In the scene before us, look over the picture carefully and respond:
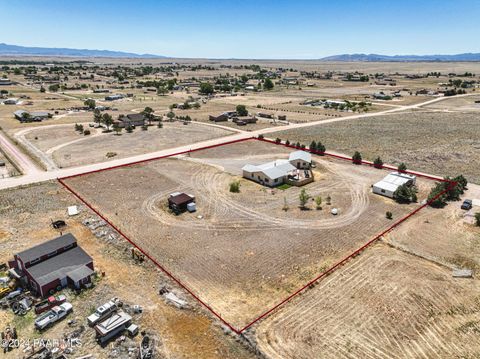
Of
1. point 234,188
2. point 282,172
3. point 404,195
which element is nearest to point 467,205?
point 404,195

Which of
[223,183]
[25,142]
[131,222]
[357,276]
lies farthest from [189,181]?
[25,142]

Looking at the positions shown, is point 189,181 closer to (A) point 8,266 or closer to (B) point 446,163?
(A) point 8,266

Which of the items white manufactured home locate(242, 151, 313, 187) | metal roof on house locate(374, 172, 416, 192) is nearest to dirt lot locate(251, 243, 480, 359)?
metal roof on house locate(374, 172, 416, 192)

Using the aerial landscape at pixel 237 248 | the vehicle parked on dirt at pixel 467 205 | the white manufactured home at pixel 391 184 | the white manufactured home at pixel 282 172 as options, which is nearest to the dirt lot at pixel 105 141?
the aerial landscape at pixel 237 248

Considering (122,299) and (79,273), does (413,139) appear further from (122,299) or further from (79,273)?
(79,273)

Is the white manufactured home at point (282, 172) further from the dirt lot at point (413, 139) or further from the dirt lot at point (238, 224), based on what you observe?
the dirt lot at point (413, 139)

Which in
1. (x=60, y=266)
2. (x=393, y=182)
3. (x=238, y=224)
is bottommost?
(x=238, y=224)
